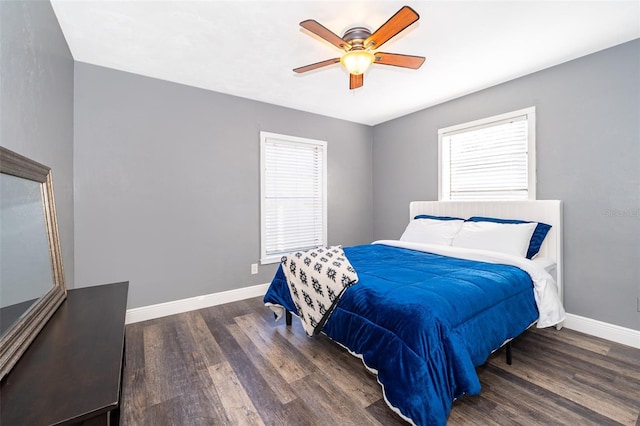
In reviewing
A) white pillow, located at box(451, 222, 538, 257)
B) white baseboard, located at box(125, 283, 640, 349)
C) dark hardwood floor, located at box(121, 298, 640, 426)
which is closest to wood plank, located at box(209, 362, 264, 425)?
dark hardwood floor, located at box(121, 298, 640, 426)

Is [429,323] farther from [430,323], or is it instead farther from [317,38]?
[317,38]

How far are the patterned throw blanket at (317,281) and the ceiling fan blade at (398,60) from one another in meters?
1.57

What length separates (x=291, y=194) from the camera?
409cm

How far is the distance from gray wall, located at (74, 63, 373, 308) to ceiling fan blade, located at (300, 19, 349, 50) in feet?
6.48

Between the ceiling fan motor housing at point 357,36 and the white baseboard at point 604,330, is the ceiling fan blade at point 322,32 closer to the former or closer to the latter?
the ceiling fan motor housing at point 357,36

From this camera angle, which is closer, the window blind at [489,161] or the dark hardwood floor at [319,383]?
the dark hardwood floor at [319,383]

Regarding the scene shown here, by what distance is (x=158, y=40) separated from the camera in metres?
2.38

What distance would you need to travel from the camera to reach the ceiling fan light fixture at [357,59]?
6.83 ft

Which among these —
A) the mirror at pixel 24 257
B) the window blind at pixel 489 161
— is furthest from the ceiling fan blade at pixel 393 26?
the window blind at pixel 489 161

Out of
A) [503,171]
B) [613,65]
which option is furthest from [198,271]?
[613,65]

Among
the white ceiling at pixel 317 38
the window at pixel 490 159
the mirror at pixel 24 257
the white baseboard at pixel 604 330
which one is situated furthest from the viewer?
the window at pixel 490 159

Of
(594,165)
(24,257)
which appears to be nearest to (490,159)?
(594,165)

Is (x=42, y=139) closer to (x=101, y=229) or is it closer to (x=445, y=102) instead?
(x=101, y=229)

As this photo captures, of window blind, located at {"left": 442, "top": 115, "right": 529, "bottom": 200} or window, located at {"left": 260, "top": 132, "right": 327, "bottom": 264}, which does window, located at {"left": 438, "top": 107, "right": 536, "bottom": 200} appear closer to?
window blind, located at {"left": 442, "top": 115, "right": 529, "bottom": 200}
